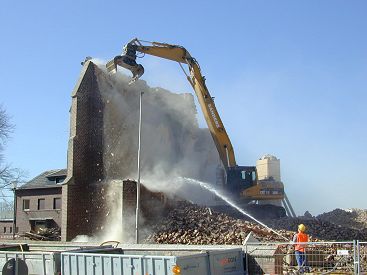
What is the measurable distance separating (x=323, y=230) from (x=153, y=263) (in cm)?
2051

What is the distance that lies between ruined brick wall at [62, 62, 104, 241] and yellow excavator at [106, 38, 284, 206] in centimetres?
365

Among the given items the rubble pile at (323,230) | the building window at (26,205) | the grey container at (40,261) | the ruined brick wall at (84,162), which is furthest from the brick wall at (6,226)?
the grey container at (40,261)

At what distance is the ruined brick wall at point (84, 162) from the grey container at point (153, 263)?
20634mm

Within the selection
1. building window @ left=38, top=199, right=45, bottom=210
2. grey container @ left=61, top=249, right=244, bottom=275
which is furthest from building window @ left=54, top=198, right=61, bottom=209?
grey container @ left=61, top=249, right=244, bottom=275

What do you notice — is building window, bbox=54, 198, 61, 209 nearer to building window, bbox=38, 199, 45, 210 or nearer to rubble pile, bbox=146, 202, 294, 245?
building window, bbox=38, 199, 45, 210

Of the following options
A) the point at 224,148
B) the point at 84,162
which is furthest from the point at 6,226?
the point at 224,148

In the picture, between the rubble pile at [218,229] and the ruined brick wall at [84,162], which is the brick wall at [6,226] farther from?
the rubble pile at [218,229]

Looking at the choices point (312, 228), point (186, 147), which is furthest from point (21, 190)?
point (312, 228)

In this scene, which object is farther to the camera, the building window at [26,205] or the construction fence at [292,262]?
the building window at [26,205]

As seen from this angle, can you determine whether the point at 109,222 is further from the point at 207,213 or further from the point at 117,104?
the point at 117,104

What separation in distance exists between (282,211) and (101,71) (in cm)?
1546

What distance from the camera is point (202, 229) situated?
27094 mm

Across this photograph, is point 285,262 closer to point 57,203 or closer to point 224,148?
point 224,148

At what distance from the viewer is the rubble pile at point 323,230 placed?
28.3 meters
